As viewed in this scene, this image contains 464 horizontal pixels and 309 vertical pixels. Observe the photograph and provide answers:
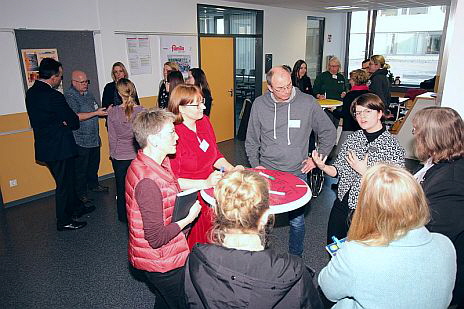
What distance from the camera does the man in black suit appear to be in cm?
339

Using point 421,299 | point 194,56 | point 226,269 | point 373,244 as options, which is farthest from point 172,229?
point 194,56

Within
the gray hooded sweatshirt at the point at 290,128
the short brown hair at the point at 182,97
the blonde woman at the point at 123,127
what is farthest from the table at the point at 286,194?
the blonde woman at the point at 123,127

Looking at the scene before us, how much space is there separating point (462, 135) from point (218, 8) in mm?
5793

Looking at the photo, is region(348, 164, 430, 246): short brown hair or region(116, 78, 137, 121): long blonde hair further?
region(116, 78, 137, 121): long blonde hair

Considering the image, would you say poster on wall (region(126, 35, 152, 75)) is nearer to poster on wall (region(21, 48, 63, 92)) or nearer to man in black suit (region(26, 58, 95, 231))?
poster on wall (region(21, 48, 63, 92))

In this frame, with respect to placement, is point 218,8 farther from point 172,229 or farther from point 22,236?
point 172,229

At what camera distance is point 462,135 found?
1.75 meters

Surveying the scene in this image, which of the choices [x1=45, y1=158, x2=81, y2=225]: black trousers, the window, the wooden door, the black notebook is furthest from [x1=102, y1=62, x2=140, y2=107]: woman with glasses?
the window

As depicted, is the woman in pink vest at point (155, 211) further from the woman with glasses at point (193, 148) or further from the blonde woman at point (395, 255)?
the blonde woman at point (395, 255)

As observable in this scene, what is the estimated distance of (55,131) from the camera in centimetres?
360

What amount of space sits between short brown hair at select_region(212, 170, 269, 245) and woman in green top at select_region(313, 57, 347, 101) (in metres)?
5.26

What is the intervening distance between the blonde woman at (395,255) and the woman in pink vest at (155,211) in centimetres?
85

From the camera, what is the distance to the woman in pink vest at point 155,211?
1640mm

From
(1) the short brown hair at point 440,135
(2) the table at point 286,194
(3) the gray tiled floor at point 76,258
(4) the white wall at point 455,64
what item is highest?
Answer: (4) the white wall at point 455,64
